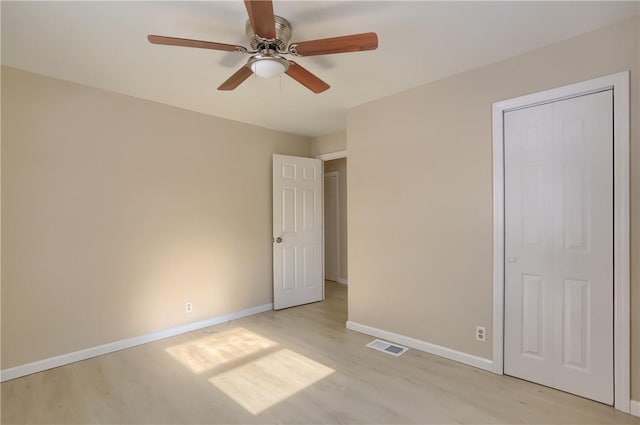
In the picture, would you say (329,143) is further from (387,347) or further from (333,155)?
(387,347)

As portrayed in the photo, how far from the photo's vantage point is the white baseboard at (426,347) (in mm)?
2621

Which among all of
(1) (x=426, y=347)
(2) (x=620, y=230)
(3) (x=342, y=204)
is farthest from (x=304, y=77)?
(3) (x=342, y=204)

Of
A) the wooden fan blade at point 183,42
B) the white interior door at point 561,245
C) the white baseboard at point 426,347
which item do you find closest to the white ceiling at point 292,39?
the wooden fan blade at point 183,42

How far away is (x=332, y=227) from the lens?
6.32 meters

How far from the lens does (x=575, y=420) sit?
6.40 feet

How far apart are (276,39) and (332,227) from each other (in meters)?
4.71

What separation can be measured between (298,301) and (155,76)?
319cm

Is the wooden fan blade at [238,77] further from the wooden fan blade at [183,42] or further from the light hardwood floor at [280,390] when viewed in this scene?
the light hardwood floor at [280,390]

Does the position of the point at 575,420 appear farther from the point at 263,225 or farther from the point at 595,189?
the point at 263,225

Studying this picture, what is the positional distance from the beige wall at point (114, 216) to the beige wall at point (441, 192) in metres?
1.53

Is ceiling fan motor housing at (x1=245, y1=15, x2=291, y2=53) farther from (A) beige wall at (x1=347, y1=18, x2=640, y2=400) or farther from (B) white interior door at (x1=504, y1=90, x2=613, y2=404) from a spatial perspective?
(B) white interior door at (x1=504, y1=90, x2=613, y2=404)

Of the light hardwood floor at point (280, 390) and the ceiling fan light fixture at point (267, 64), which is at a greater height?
the ceiling fan light fixture at point (267, 64)

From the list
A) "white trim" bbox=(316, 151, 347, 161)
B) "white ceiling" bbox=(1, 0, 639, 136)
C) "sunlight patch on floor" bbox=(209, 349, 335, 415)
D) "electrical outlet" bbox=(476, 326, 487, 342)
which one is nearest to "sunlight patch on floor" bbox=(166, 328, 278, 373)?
"sunlight patch on floor" bbox=(209, 349, 335, 415)

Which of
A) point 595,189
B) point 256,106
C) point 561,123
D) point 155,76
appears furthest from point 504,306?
point 155,76
